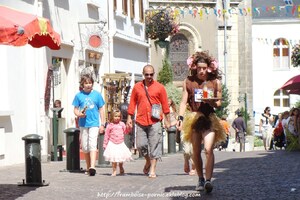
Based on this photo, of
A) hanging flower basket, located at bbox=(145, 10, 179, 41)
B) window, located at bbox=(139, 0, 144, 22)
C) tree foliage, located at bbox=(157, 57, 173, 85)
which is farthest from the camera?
tree foliage, located at bbox=(157, 57, 173, 85)

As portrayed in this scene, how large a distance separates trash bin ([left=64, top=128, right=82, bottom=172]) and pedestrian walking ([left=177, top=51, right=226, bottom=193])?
208 inches

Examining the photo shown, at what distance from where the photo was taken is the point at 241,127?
124 ft

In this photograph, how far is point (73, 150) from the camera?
1786 centimetres

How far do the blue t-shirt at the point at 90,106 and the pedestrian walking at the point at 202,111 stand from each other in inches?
151

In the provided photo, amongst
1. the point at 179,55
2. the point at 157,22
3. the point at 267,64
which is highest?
the point at 157,22

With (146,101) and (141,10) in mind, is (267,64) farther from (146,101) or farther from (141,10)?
(146,101)

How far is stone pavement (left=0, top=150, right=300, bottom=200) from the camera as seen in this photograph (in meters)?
12.4

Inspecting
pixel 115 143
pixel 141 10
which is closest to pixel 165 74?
pixel 141 10

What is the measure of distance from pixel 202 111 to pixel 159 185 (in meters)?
1.89

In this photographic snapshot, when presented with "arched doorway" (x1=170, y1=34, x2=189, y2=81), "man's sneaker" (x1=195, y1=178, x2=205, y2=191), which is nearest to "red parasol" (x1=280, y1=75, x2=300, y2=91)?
"man's sneaker" (x1=195, y1=178, x2=205, y2=191)

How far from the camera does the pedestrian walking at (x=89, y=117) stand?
16469 mm

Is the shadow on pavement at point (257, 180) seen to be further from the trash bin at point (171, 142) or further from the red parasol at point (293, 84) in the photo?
the red parasol at point (293, 84)

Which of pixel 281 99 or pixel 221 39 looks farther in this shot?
pixel 281 99

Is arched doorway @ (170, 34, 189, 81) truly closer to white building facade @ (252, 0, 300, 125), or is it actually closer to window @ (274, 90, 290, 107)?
white building facade @ (252, 0, 300, 125)
